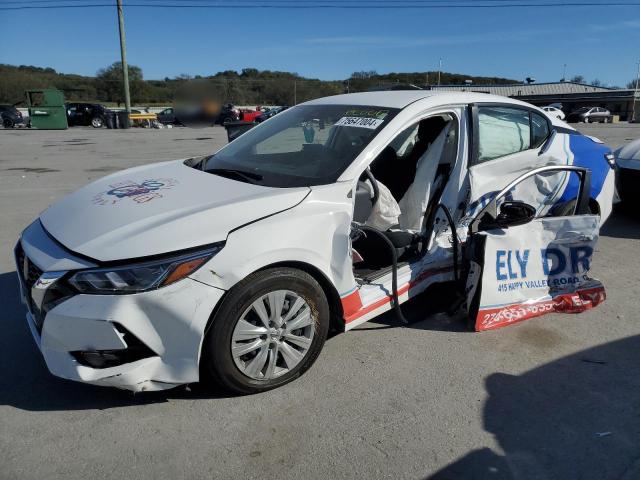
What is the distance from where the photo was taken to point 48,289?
238 cm

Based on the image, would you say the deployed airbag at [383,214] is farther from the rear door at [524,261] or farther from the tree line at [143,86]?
the tree line at [143,86]

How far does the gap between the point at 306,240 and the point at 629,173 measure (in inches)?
206

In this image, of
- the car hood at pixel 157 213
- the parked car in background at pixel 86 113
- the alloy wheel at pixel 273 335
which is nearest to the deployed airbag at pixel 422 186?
the car hood at pixel 157 213

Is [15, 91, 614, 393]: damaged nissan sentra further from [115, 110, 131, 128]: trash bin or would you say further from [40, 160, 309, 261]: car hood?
[115, 110, 131, 128]: trash bin

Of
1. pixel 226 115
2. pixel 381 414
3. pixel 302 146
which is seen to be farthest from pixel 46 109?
pixel 381 414

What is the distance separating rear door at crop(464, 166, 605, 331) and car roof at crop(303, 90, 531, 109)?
0.73 m

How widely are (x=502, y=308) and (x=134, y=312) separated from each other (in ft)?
8.05

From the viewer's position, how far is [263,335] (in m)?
2.66

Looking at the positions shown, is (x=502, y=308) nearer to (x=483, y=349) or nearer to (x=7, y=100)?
(x=483, y=349)

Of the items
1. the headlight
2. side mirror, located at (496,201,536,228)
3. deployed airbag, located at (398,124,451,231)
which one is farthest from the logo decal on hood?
side mirror, located at (496,201,536,228)

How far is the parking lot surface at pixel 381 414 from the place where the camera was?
224cm

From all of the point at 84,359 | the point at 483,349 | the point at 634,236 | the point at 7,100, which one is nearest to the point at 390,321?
the point at 483,349

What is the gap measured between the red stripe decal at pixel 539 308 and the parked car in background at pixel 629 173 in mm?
2900

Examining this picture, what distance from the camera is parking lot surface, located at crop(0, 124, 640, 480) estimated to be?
7.35 feet
